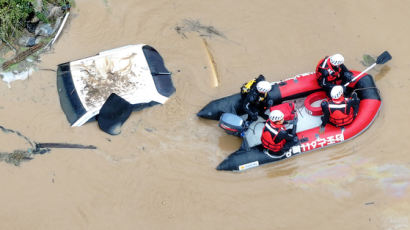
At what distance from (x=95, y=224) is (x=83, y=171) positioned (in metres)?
0.77

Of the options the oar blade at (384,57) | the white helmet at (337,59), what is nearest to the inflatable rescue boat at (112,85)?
the white helmet at (337,59)

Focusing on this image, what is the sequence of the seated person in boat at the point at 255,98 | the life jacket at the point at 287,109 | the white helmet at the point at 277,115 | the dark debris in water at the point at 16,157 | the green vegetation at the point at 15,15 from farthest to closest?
the green vegetation at the point at 15,15
the life jacket at the point at 287,109
the dark debris in water at the point at 16,157
the seated person in boat at the point at 255,98
the white helmet at the point at 277,115

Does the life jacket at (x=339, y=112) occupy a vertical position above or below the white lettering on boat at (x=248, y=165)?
above

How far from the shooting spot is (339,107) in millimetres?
4805

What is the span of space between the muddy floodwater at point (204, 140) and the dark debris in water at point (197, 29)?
2cm

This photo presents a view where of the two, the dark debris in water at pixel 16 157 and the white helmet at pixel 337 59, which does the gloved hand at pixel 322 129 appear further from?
the dark debris in water at pixel 16 157

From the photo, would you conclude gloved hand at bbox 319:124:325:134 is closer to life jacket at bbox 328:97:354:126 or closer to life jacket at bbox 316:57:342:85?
life jacket at bbox 328:97:354:126

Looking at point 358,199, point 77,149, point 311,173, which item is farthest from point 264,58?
point 77,149

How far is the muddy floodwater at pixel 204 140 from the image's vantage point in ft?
15.7

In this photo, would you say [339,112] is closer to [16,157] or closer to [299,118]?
[299,118]

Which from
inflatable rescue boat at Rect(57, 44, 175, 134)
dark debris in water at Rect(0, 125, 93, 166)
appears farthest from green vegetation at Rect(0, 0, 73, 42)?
dark debris in water at Rect(0, 125, 93, 166)

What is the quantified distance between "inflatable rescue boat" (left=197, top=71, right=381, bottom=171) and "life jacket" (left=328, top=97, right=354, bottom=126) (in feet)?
0.55

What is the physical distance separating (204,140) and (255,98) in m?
1.00

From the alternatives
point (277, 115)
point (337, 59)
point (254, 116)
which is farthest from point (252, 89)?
point (337, 59)
